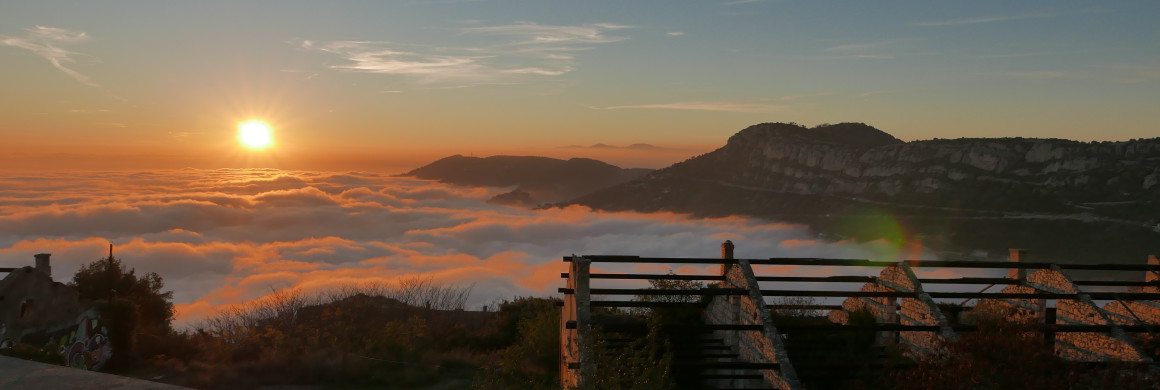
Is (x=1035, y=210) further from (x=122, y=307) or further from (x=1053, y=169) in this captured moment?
(x=122, y=307)

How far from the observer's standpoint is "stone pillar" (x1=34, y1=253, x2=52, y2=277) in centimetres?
2855

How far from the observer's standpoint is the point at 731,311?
21.2 meters

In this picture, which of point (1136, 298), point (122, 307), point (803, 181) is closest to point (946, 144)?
point (803, 181)

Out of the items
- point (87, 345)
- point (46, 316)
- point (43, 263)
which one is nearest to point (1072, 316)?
point (46, 316)

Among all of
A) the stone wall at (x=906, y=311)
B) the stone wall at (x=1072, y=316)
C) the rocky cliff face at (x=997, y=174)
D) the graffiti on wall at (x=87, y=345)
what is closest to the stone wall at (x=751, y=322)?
the stone wall at (x=906, y=311)

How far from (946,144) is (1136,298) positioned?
164m

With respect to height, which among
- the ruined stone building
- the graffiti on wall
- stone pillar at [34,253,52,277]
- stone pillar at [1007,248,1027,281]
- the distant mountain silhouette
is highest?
the distant mountain silhouette

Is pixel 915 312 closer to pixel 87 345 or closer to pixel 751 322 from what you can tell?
pixel 751 322

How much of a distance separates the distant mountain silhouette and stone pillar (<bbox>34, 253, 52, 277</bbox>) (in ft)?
456

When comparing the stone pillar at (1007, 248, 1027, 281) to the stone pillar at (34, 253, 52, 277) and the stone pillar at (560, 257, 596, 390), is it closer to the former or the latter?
the stone pillar at (560, 257, 596, 390)

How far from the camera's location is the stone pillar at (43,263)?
2855 centimetres

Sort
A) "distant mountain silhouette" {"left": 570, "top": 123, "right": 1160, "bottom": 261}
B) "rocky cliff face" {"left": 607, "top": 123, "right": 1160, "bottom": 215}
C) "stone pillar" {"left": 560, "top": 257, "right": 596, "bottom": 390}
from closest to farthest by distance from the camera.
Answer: "stone pillar" {"left": 560, "top": 257, "right": 596, "bottom": 390} → "distant mountain silhouette" {"left": 570, "top": 123, "right": 1160, "bottom": 261} → "rocky cliff face" {"left": 607, "top": 123, "right": 1160, "bottom": 215}

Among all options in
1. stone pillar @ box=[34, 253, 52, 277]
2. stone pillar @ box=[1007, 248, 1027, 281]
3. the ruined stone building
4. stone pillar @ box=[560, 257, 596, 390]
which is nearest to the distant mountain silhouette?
stone pillar @ box=[1007, 248, 1027, 281]

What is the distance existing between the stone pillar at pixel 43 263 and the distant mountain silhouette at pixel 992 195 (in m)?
139
